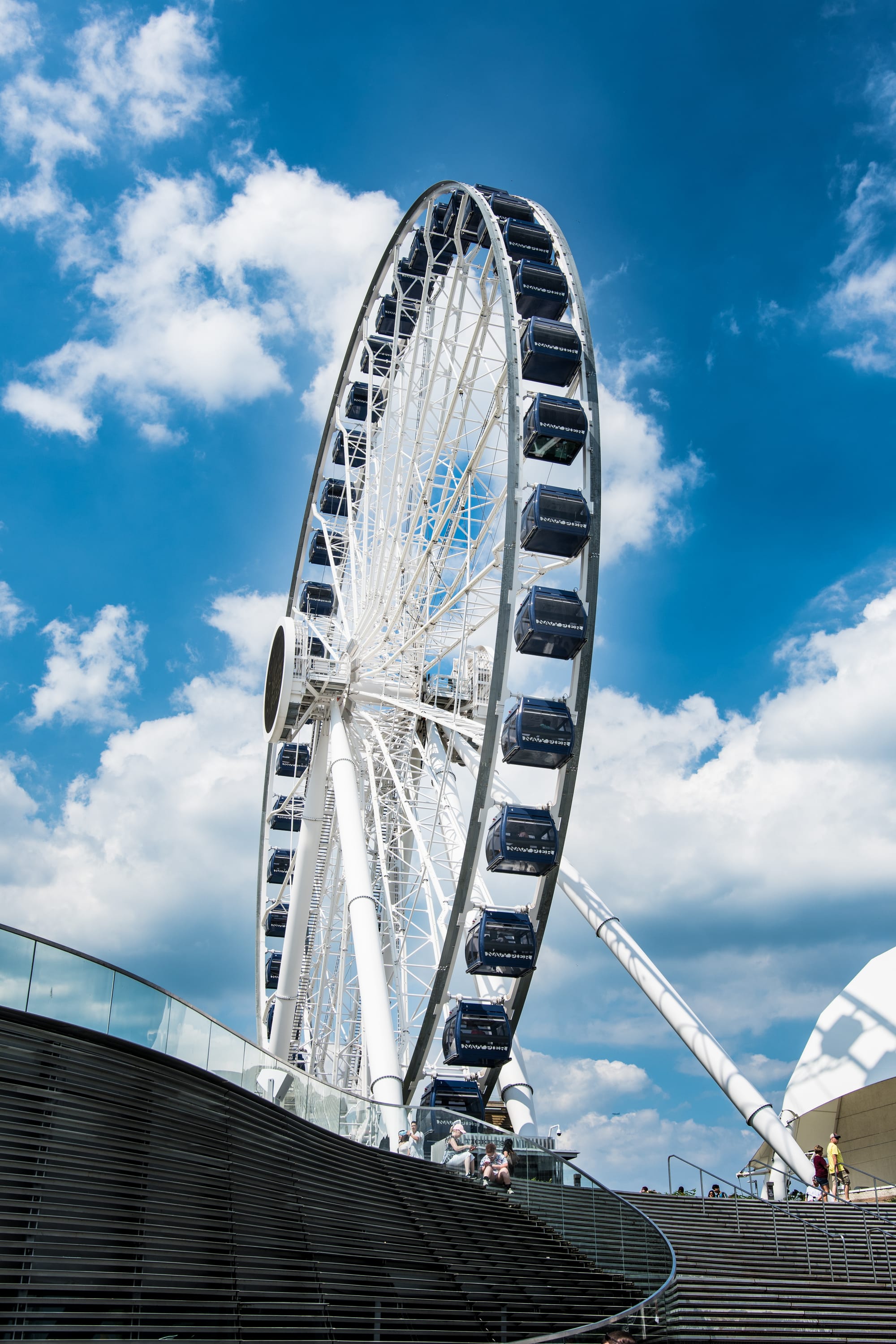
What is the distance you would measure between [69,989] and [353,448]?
27.5 meters

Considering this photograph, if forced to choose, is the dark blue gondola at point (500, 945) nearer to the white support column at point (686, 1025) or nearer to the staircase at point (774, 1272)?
the white support column at point (686, 1025)

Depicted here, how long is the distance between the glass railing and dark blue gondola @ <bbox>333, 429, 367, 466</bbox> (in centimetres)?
2259

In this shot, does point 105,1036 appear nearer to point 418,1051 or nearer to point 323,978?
point 418,1051

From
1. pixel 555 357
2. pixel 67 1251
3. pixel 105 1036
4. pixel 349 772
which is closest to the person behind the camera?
pixel 67 1251

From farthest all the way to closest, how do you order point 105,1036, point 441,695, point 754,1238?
point 441,695 → point 754,1238 → point 105,1036

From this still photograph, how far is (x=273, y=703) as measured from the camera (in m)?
30.2

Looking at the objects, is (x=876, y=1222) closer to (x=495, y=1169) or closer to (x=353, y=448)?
(x=495, y=1169)

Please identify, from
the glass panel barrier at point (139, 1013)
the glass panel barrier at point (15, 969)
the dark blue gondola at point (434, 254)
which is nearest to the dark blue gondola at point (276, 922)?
the dark blue gondola at point (434, 254)

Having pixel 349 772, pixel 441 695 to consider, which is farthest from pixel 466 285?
pixel 349 772

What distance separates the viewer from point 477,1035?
74.6ft

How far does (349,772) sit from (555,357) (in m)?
9.96

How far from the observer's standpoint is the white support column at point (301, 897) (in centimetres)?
2831

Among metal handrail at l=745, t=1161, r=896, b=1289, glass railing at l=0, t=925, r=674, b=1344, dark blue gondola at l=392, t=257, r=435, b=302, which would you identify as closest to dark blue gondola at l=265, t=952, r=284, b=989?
dark blue gondola at l=392, t=257, r=435, b=302

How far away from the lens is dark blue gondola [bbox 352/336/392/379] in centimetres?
3369
